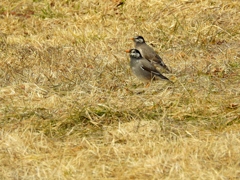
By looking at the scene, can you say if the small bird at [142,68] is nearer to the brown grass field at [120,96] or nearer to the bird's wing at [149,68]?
the bird's wing at [149,68]

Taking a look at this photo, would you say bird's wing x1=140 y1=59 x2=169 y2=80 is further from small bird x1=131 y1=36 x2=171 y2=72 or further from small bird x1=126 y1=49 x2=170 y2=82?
small bird x1=131 y1=36 x2=171 y2=72

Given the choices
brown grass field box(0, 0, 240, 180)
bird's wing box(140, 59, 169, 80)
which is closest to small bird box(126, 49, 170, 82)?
bird's wing box(140, 59, 169, 80)

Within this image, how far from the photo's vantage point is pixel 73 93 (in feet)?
26.3

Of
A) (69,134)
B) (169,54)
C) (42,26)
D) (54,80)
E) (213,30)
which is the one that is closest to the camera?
(69,134)

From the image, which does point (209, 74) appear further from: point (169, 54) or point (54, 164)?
point (54, 164)

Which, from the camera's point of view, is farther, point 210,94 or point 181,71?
point 181,71

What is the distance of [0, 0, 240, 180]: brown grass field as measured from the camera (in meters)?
6.02

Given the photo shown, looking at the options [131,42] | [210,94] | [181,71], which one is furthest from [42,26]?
[210,94]

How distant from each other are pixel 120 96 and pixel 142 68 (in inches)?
51.3

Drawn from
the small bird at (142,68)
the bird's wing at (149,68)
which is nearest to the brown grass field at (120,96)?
the small bird at (142,68)

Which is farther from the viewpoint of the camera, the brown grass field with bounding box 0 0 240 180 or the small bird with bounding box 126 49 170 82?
the small bird with bounding box 126 49 170 82

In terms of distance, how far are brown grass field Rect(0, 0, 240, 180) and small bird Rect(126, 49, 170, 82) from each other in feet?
0.39

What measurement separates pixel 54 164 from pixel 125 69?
3749 millimetres

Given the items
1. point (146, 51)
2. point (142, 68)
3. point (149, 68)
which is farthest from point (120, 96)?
point (146, 51)
